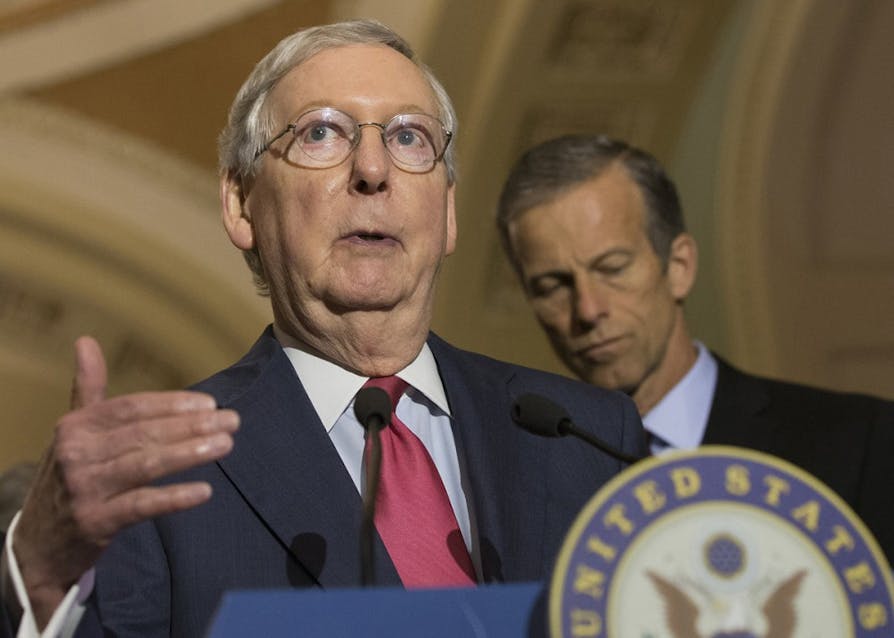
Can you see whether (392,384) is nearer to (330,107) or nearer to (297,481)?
(297,481)

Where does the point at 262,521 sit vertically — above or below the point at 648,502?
below

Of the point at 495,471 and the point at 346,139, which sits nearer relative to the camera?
the point at 495,471

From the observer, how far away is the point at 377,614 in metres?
1.33

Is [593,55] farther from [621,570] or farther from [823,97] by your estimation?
[621,570]

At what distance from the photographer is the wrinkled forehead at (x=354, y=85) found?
2.08 m

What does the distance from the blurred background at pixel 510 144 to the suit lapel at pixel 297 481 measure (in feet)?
12.0

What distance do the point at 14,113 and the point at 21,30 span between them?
318 millimetres

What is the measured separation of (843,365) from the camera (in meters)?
5.70

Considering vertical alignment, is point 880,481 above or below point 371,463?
below

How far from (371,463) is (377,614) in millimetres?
271

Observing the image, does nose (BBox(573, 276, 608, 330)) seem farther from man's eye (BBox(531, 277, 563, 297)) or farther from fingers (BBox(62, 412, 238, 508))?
fingers (BBox(62, 412, 238, 508))

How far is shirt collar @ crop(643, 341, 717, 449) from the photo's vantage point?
3244 millimetres

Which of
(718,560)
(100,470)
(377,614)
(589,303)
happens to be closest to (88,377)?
(100,470)

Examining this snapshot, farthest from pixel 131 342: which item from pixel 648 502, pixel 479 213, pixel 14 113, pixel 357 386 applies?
pixel 648 502
